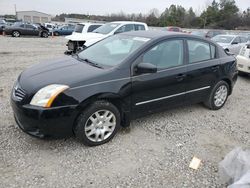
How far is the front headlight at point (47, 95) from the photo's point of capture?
3051 millimetres

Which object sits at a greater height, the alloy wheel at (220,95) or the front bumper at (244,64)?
the front bumper at (244,64)

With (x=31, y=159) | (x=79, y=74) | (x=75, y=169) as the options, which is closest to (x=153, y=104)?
(x=79, y=74)

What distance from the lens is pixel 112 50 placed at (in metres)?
4.18

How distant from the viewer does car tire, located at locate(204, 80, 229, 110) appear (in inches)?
196

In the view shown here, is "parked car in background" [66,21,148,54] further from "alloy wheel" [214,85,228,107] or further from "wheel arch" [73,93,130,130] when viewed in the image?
"wheel arch" [73,93,130,130]

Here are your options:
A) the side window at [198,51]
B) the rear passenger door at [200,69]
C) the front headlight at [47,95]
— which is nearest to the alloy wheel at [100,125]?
the front headlight at [47,95]

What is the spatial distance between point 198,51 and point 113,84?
201cm

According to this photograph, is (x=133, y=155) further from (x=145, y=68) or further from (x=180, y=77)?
(x=180, y=77)

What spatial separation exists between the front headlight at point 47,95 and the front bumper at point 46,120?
7 cm

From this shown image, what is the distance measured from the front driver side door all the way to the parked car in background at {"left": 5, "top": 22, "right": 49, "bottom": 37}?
72.8 feet

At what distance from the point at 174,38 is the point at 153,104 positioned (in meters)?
1.21

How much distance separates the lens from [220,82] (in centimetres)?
503

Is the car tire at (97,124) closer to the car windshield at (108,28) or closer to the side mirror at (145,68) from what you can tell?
the side mirror at (145,68)

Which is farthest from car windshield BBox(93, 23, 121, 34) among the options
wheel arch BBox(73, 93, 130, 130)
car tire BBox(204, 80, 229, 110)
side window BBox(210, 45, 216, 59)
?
wheel arch BBox(73, 93, 130, 130)
